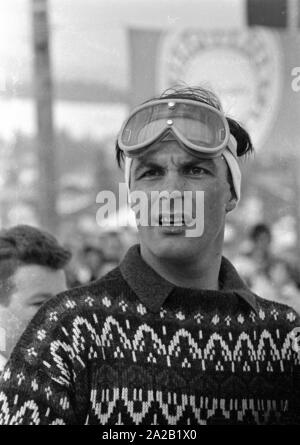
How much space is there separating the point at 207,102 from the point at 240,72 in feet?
2.21

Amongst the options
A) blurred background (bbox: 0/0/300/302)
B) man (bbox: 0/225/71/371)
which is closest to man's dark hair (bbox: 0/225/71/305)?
man (bbox: 0/225/71/371)

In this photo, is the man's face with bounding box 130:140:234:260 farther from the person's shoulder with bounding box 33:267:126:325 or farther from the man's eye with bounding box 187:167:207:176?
the person's shoulder with bounding box 33:267:126:325

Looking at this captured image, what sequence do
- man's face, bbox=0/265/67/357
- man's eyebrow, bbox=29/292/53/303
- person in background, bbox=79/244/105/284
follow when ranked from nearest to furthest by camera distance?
man's face, bbox=0/265/67/357
man's eyebrow, bbox=29/292/53/303
person in background, bbox=79/244/105/284

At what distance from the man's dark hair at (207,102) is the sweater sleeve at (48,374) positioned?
45cm

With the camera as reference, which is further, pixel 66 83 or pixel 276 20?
pixel 66 83

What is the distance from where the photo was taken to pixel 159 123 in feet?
5.14

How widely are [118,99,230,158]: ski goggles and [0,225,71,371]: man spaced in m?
0.65

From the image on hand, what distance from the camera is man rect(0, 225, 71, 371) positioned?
6.70 feet

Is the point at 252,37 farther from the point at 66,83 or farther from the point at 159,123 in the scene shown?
the point at 66,83

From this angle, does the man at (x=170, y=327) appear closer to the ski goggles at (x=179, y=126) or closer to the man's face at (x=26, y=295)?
the ski goggles at (x=179, y=126)

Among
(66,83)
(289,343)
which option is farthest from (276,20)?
(66,83)

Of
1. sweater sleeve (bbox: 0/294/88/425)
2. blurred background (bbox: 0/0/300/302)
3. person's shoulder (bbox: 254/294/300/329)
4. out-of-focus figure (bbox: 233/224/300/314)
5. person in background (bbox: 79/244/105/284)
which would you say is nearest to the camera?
sweater sleeve (bbox: 0/294/88/425)

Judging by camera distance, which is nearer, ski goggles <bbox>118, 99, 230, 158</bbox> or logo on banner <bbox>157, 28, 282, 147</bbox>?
ski goggles <bbox>118, 99, 230, 158</bbox>

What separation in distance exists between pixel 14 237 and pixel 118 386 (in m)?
0.96
